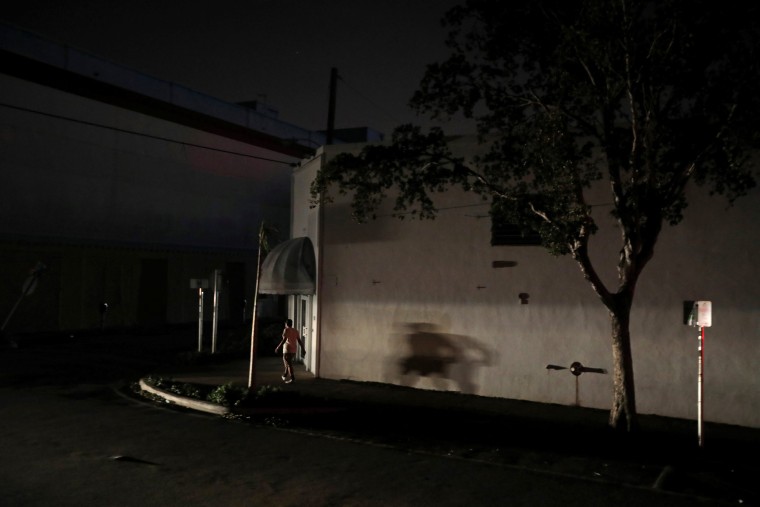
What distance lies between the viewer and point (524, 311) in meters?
14.8

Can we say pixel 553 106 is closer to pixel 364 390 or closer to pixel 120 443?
pixel 364 390

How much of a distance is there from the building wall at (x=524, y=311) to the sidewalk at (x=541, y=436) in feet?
1.74

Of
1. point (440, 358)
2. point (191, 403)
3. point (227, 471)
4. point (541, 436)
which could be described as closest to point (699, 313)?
point (541, 436)

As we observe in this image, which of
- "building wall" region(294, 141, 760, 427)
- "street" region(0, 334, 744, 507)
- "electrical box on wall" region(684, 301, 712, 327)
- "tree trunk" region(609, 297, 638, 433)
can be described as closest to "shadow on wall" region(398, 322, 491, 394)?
"building wall" region(294, 141, 760, 427)

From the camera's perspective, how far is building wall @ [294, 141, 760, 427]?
1298 cm

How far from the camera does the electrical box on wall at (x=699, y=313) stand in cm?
1053

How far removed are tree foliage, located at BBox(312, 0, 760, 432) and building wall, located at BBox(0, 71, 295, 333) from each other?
53.1ft

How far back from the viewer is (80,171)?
96.7ft

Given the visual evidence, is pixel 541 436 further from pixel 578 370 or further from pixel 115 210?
pixel 115 210

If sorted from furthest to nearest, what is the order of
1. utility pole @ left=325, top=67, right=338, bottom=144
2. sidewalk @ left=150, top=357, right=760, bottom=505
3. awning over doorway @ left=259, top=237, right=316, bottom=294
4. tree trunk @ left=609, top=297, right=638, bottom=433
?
1. utility pole @ left=325, top=67, right=338, bottom=144
2. awning over doorway @ left=259, top=237, right=316, bottom=294
3. tree trunk @ left=609, top=297, right=638, bottom=433
4. sidewalk @ left=150, top=357, right=760, bottom=505

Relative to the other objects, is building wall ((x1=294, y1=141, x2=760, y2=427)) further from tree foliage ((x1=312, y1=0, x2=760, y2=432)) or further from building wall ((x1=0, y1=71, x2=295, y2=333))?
building wall ((x1=0, y1=71, x2=295, y2=333))

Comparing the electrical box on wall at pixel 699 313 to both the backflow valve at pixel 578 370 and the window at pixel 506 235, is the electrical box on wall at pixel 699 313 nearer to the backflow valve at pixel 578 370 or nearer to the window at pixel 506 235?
the backflow valve at pixel 578 370

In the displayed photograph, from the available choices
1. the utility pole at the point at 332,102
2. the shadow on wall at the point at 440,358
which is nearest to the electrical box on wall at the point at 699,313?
the shadow on wall at the point at 440,358

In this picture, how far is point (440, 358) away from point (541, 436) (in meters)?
4.63
